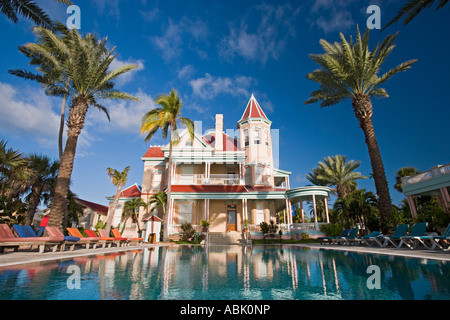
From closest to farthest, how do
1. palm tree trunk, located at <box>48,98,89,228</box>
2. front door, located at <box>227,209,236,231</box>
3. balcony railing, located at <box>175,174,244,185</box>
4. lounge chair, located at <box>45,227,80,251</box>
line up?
lounge chair, located at <box>45,227,80,251</box> < palm tree trunk, located at <box>48,98,89,228</box> < front door, located at <box>227,209,236,231</box> < balcony railing, located at <box>175,174,244,185</box>

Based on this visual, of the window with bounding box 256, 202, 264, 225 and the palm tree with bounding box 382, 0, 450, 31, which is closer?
the palm tree with bounding box 382, 0, 450, 31

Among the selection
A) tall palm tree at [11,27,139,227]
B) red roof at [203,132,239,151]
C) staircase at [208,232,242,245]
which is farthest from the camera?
red roof at [203,132,239,151]

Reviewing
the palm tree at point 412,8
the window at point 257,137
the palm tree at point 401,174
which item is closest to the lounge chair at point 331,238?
the window at point 257,137

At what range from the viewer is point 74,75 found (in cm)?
1472

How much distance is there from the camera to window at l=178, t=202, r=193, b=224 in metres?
25.3

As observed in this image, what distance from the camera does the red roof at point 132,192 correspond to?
28.7 meters

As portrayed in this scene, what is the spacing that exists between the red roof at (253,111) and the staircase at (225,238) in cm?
1452

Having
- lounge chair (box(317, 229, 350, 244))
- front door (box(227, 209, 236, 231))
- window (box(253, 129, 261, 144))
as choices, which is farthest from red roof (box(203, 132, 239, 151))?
lounge chair (box(317, 229, 350, 244))

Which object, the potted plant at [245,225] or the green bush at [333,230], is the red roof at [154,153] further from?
the green bush at [333,230]

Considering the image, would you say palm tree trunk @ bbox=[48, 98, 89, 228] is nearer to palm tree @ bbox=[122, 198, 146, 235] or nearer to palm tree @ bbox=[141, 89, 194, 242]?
palm tree @ bbox=[141, 89, 194, 242]

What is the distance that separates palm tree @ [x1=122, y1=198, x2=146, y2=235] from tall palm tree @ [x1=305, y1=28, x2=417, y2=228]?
21.1 meters
